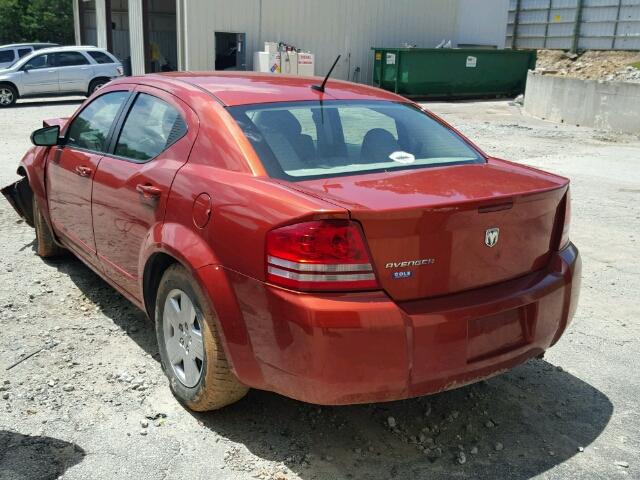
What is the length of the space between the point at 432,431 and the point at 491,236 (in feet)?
3.35

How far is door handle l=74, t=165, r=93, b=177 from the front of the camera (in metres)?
4.20

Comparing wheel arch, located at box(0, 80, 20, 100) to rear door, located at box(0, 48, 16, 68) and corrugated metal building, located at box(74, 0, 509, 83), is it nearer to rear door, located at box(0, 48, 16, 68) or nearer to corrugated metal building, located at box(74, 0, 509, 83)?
rear door, located at box(0, 48, 16, 68)

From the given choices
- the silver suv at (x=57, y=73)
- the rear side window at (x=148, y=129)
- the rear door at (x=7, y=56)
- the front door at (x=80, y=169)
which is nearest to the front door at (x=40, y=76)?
the silver suv at (x=57, y=73)

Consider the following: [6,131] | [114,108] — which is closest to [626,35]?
[6,131]

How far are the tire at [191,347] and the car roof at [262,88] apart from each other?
38.9 inches

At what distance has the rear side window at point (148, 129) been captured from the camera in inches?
140

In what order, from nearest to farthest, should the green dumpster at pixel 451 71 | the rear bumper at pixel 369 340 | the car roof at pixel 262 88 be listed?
the rear bumper at pixel 369 340 → the car roof at pixel 262 88 → the green dumpster at pixel 451 71

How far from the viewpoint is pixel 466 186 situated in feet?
9.84

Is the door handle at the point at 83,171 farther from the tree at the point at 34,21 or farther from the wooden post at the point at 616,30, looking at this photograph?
the tree at the point at 34,21

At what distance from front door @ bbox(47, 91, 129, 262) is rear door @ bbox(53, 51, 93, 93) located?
17147 mm

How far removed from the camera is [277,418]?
3.31m

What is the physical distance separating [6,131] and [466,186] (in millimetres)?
13481

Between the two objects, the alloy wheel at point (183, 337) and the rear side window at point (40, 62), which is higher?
the rear side window at point (40, 62)

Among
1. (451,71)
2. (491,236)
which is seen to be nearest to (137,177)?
(491,236)
